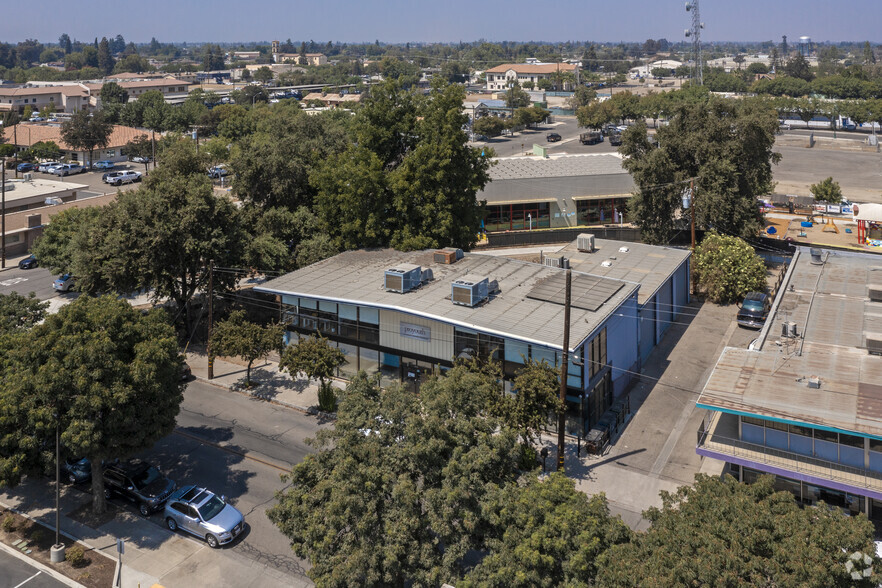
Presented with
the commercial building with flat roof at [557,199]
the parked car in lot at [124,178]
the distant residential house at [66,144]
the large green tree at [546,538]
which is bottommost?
the large green tree at [546,538]

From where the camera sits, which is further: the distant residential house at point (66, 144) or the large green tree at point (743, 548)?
the distant residential house at point (66, 144)

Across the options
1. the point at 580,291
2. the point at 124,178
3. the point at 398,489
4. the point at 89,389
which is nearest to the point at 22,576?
the point at 89,389

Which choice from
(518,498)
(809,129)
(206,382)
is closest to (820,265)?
(518,498)

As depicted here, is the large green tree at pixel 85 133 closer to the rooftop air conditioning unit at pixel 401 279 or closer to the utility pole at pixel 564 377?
the rooftop air conditioning unit at pixel 401 279

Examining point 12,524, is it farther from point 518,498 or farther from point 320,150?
point 320,150

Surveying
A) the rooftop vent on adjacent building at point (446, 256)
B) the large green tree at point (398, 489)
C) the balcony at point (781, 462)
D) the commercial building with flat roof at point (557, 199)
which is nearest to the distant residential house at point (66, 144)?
the commercial building with flat roof at point (557, 199)

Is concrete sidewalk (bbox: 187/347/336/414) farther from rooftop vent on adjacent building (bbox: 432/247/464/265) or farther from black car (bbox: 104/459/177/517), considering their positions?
rooftop vent on adjacent building (bbox: 432/247/464/265)
